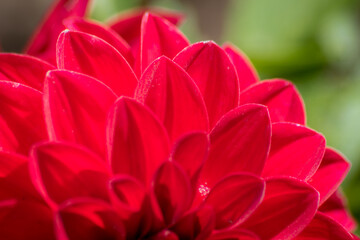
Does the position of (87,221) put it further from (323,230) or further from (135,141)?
(323,230)

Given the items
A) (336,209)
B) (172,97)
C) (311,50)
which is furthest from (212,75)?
(311,50)

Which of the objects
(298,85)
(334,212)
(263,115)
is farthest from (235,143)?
(298,85)

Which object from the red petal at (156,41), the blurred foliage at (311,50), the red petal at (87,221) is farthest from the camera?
the blurred foliage at (311,50)

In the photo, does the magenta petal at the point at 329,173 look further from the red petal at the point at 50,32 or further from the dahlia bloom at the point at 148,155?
the red petal at the point at 50,32

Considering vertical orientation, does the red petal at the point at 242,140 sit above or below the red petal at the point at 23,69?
below

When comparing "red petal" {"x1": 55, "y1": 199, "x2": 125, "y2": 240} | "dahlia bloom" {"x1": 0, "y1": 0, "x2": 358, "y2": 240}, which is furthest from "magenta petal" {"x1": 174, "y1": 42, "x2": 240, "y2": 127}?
"red petal" {"x1": 55, "y1": 199, "x2": 125, "y2": 240}

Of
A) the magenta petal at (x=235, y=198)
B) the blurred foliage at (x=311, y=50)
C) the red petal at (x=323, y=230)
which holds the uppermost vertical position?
the magenta petal at (x=235, y=198)

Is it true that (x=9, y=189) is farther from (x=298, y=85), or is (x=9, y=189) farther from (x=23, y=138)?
(x=298, y=85)

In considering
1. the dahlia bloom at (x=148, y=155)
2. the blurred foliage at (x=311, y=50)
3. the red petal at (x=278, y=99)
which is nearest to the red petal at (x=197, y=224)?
the dahlia bloom at (x=148, y=155)
